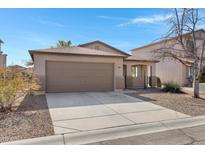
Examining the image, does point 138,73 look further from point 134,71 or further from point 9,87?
point 9,87

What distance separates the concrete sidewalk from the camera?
456 cm

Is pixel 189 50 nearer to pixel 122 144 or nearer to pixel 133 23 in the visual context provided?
pixel 133 23

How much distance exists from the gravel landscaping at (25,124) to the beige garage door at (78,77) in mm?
5968

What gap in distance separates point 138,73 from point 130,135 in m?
15.0

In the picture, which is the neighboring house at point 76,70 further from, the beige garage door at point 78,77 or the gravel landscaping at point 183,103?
the gravel landscaping at point 183,103

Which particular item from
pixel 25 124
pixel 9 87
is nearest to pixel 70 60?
pixel 9 87

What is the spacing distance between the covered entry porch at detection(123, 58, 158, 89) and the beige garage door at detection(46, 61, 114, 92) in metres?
3.50

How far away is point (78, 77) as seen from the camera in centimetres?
1401

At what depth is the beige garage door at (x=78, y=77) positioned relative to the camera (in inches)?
528

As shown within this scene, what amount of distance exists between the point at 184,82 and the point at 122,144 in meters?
18.8

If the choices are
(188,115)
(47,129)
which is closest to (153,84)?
(188,115)

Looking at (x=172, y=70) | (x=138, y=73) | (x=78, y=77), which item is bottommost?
(x=78, y=77)
